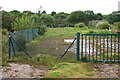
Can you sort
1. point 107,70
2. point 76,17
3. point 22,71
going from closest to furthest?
point 22,71
point 107,70
point 76,17

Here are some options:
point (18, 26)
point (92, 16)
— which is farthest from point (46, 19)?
point (18, 26)

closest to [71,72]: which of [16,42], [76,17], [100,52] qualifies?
[100,52]

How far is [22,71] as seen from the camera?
6.70 meters

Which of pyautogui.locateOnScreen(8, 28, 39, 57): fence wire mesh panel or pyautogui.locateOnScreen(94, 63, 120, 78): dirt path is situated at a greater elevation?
pyautogui.locateOnScreen(8, 28, 39, 57): fence wire mesh panel

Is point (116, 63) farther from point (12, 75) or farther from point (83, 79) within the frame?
point (12, 75)

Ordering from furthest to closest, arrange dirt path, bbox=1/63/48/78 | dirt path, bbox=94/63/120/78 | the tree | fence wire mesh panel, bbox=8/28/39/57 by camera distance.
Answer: the tree < fence wire mesh panel, bbox=8/28/39/57 < dirt path, bbox=94/63/120/78 < dirt path, bbox=1/63/48/78

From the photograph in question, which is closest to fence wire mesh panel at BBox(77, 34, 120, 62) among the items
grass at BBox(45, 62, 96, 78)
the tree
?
grass at BBox(45, 62, 96, 78)

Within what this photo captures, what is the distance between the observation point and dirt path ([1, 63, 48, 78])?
20.2ft

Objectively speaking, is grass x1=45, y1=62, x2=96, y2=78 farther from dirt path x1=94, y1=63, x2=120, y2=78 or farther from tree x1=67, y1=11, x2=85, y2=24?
tree x1=67, y1=11, x2=85, y2=24

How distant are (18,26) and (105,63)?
10.1 m

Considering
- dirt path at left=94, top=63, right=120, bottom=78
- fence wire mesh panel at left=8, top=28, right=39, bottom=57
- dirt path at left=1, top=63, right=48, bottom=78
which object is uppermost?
fence wire mesh panel at left=8, top=28, right=39, bottom=57

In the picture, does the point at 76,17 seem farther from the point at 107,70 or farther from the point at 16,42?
the point at 107,70

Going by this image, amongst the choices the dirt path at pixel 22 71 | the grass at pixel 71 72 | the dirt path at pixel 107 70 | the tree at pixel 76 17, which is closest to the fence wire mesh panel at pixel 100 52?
the dirt path at pixel 107 70

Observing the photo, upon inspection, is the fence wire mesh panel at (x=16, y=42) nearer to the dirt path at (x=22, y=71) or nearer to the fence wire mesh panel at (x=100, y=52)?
the dirt path at (x=22, y=71)
